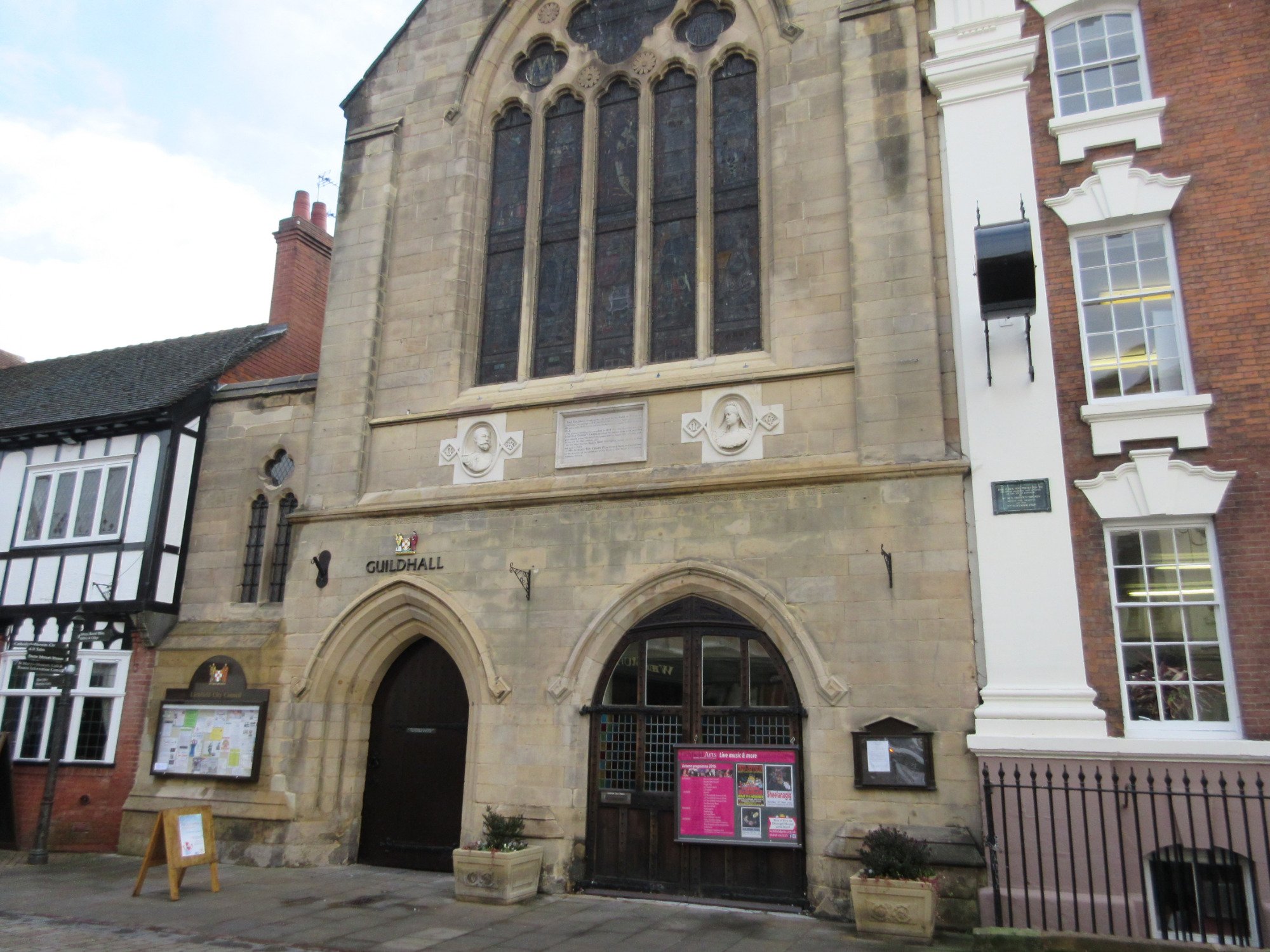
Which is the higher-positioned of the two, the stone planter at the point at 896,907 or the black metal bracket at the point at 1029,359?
the black metal bracket at the point at 1029,359

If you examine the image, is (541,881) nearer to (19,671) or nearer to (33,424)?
(19,671)

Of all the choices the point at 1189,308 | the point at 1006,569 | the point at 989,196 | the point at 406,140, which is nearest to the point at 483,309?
the point at 406,140

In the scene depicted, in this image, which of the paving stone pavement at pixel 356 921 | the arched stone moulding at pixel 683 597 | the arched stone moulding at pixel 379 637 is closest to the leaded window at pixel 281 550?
the arched stone moulding at pixel 379 637

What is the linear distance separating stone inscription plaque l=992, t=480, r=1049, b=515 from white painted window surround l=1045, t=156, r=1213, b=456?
2.23 ft

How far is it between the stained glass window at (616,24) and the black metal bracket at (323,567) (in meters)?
8.10

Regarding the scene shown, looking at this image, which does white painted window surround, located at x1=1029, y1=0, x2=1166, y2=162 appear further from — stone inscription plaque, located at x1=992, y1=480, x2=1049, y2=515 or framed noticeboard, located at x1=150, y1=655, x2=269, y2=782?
framed noticeboard, located at x1=150, y1=655, x2=269, y2=782

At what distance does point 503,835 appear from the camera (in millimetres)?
10586

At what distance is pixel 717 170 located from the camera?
1295 cm

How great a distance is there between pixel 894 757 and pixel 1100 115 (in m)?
7.35

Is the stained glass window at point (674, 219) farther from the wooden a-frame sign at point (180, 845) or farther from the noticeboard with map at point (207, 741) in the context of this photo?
the wooden a-frame sign at point (180, 845)

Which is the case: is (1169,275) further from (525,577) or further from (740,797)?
(525,577)

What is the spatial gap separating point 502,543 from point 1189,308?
26.8 feet

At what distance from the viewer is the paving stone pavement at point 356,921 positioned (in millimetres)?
8406

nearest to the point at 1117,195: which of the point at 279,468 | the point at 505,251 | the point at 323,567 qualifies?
the point at 505,251
